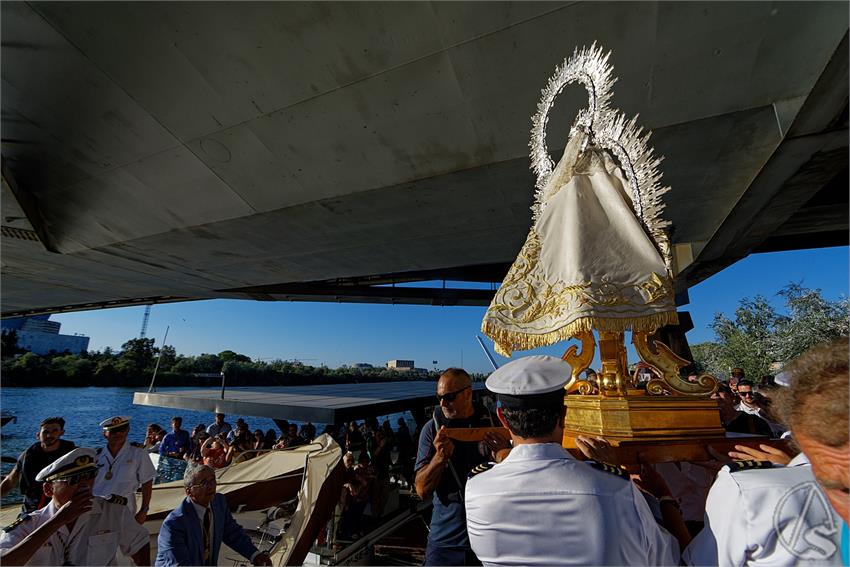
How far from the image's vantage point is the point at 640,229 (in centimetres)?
167

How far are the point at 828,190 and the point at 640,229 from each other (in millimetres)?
7336

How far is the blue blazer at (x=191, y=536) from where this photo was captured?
273 centimetres

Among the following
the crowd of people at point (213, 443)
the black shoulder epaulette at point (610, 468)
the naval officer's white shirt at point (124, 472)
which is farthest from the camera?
the crowd of people at point (213, 443)

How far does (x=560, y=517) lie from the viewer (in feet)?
4.01

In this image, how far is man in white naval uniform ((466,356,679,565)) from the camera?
117 centimetres

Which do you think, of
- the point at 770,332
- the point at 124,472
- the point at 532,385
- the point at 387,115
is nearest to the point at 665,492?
the point at 532,385

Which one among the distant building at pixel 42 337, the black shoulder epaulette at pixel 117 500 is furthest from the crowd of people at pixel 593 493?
the distant building at pixel 42 337

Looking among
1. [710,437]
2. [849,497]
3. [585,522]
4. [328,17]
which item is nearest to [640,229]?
[710,437]

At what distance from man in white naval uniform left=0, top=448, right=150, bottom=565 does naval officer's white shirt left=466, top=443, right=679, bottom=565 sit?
307 centimetres

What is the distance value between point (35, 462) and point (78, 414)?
5496cm

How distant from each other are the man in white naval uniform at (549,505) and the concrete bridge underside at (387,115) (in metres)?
3.39

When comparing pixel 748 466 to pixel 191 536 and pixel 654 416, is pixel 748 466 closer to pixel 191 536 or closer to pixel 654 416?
pixel 654 416

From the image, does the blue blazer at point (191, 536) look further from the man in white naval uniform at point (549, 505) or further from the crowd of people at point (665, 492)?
the man in white naval uniform at point (549, 505)

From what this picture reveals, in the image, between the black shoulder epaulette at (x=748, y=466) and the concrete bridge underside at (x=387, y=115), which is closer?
the black shoulder epaulette at (x=748, y=466)
